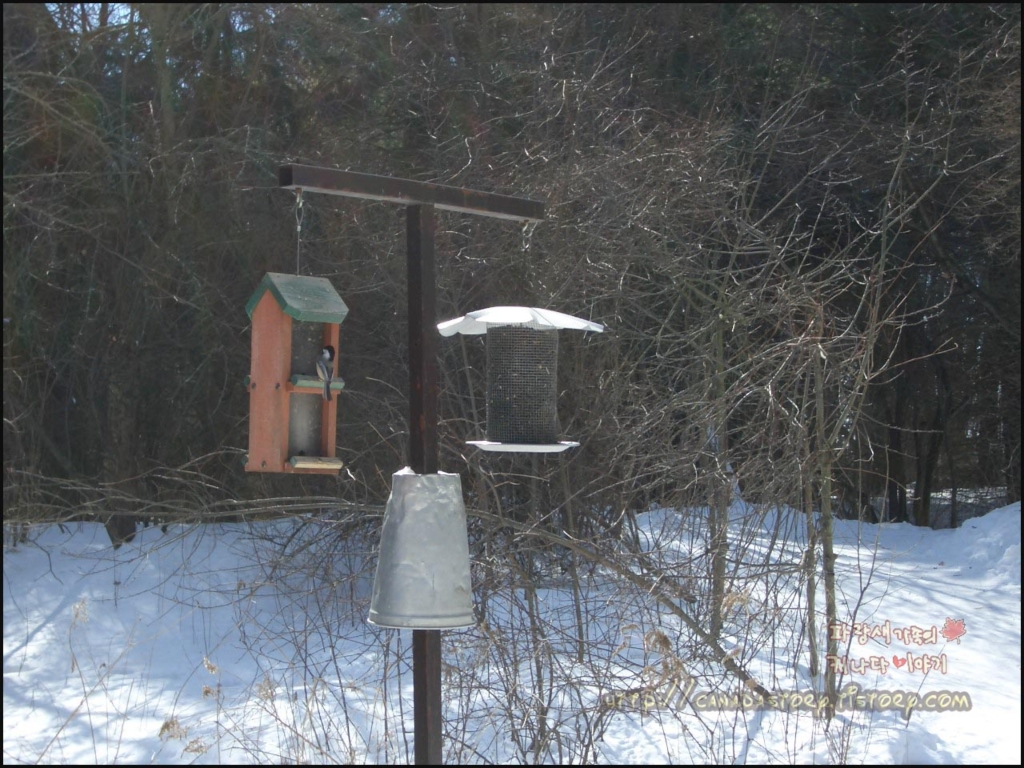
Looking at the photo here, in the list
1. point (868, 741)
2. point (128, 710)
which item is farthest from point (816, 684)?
point (128, 710)

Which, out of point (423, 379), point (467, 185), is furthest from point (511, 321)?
point (467, 185)

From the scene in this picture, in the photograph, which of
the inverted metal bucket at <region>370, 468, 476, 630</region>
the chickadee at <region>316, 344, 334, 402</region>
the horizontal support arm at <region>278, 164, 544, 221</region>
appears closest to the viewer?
the horizontal support arm at <region>278, 164, 544, 221</region>

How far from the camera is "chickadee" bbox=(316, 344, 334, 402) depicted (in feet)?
14.6

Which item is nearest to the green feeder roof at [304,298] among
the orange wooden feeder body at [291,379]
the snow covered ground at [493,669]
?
the orange wooden feeder body at [291,379]

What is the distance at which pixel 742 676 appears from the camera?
5.39 m

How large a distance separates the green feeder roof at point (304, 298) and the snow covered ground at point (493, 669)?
1771 millimetres

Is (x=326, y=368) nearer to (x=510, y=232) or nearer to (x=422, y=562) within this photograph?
(x=422, y=562)

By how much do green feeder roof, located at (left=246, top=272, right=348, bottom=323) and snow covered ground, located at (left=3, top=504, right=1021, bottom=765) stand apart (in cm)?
177

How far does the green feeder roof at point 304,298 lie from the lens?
432 cm

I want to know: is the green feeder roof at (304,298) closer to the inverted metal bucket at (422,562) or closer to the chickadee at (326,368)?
the chickadee at (326,368)

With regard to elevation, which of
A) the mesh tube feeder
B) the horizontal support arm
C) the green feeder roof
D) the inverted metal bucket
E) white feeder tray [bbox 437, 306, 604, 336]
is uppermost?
the horizontal support arm

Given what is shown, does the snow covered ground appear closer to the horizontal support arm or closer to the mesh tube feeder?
the mesh tube feeder

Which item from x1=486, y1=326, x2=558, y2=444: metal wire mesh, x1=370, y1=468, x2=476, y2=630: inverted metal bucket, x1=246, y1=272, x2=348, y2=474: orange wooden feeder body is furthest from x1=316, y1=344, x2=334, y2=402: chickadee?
x1=370, y1=468, x2=476, y2=630: inverted metal bucket

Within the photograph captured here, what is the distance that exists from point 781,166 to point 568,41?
7.39ft
